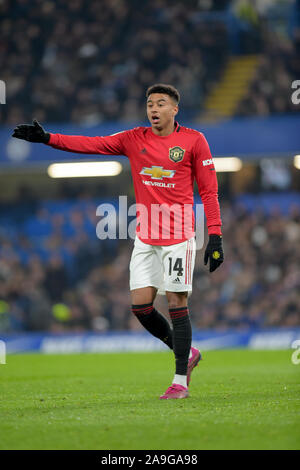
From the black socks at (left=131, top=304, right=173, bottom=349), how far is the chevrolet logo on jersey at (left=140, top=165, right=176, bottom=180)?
1057 mm

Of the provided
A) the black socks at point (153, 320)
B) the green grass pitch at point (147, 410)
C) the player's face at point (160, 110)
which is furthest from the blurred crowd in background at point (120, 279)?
the player's face at point (160, 110)

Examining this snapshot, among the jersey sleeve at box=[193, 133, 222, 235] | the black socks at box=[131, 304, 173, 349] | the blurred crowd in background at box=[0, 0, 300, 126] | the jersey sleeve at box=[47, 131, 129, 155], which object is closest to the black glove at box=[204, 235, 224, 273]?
the jersey sleeve at box=[193, 133, 222, 235]

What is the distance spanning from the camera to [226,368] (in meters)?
10.2

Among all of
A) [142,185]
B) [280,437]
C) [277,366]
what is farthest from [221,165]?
[280,437]

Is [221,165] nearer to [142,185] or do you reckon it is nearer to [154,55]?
[154,55]

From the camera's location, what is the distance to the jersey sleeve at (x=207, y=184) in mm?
6336

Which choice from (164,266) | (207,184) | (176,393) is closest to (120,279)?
(164,266)

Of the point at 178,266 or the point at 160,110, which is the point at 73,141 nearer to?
the point at 160,110

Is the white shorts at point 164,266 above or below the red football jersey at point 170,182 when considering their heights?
below

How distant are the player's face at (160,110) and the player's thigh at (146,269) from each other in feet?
3.33

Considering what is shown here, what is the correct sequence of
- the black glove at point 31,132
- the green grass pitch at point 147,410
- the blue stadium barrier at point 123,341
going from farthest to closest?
the blue stadium barrier at point 123,341 < the black glove at point 31,132 < the green grass pitch at point 147,410

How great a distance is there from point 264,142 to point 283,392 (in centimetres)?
1090

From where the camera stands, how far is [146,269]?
6434mm

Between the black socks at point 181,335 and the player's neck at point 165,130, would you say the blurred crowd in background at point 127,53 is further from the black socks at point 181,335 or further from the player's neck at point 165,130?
the black socks at point 181,335
